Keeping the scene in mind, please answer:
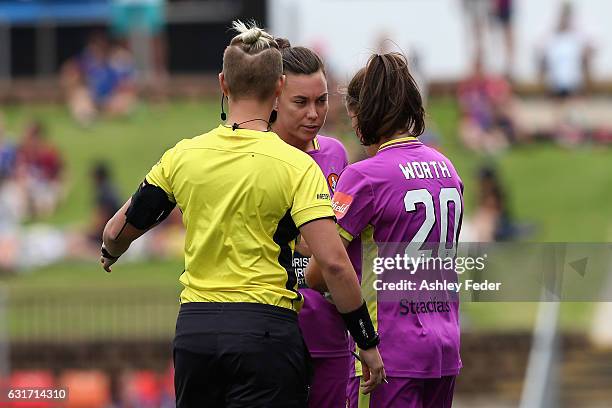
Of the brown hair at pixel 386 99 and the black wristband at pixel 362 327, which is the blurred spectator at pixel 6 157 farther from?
the black wristband at pixel 362 327

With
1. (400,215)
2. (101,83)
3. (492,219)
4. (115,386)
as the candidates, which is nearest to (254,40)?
(400,215)

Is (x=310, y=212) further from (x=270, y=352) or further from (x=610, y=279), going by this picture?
(x=610, y=279)

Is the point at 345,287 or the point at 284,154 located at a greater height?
the point at 284,154

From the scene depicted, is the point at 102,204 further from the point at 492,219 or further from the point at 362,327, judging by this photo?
the point at 362,327

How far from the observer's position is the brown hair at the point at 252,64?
14.8 feet

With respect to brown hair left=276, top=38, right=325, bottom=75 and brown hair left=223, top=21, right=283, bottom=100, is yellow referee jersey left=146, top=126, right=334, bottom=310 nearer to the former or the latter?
brown hair left=223, top=21, right=283, bottom=100

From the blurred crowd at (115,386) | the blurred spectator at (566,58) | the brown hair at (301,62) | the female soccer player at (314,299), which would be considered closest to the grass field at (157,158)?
the blurred spectator at (566,58)

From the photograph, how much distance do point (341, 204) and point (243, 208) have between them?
1.39 feet

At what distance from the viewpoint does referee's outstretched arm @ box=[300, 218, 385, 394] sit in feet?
14.5

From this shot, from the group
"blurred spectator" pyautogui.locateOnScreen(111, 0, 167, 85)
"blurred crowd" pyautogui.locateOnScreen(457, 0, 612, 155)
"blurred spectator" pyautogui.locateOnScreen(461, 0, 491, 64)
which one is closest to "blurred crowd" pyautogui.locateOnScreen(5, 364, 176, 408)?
"blurred crowd" pyautogui.locateOnScreen(457, 0, 612, 155)

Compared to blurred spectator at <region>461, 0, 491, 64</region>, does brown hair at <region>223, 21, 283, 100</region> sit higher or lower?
higher

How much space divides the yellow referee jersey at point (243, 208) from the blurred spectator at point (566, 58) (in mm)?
19443

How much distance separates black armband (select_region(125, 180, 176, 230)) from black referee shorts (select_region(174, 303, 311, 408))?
0.36m

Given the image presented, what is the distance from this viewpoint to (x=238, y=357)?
4.41 meters
